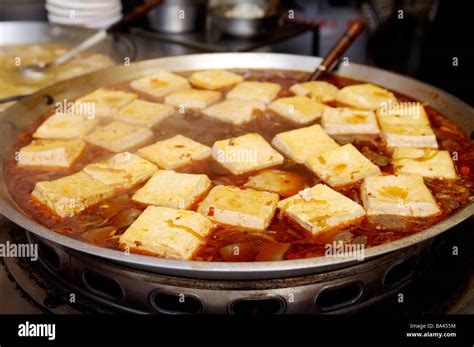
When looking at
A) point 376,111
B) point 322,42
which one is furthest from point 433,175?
point 322,42

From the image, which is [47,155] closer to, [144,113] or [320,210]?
[144,113]

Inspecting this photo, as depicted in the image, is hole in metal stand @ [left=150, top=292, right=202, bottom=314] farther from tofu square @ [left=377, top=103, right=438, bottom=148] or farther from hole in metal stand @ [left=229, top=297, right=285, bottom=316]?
tofu square @ [left=377, top=103, right=438, bottom=148]

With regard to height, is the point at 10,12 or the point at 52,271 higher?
the point at 10,12

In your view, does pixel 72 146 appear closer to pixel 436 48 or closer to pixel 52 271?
pixel 52 271

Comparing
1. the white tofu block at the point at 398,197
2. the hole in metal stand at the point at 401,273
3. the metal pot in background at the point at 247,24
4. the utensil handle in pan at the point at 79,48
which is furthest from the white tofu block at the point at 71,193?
the metal pot in background at the point at 247,24

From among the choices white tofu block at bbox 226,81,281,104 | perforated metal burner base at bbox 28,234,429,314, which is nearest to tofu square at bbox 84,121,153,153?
white tofu block at bbox 226,81,281,104
